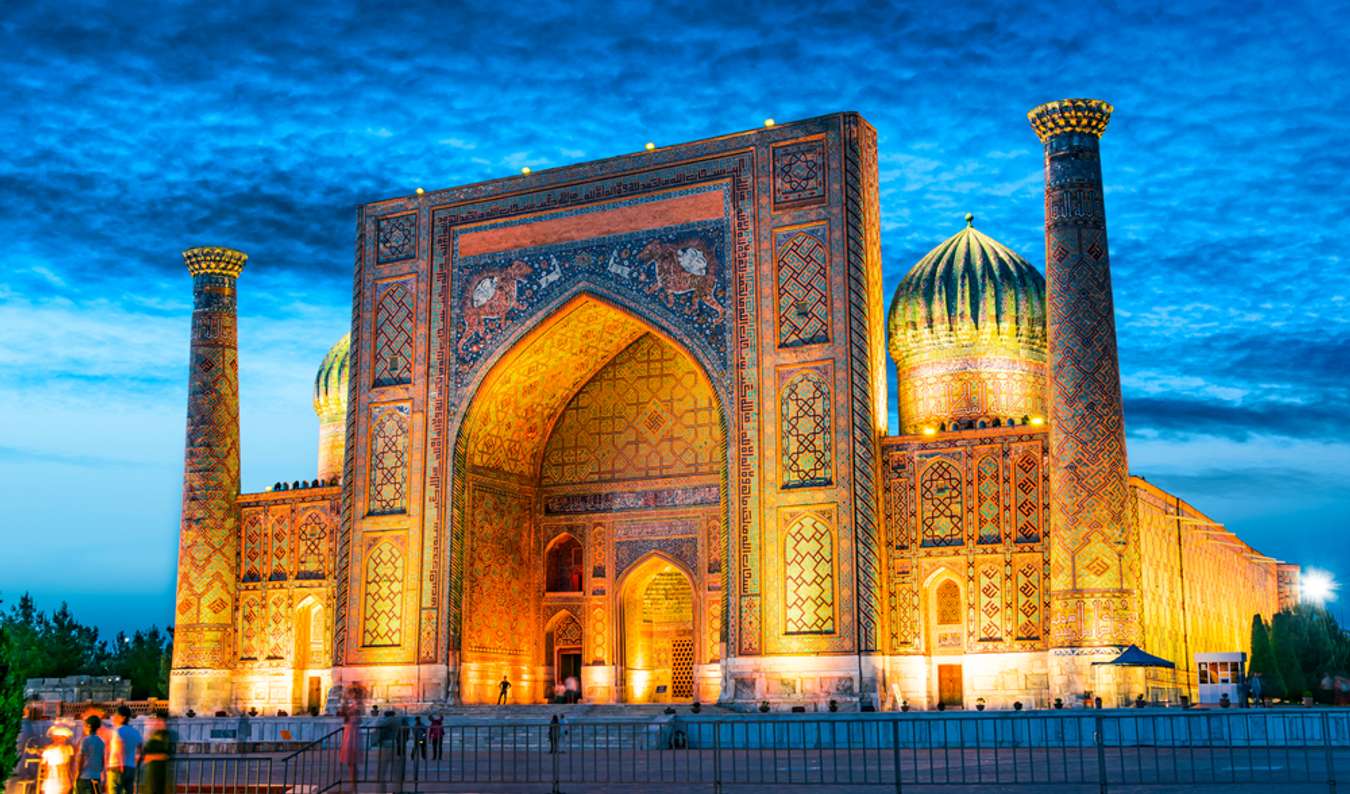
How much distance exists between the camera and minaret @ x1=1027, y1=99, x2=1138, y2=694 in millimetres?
15062

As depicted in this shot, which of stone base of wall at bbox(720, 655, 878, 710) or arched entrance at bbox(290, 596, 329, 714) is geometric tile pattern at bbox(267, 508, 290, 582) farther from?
stone base of wall at bbox(720, 655, 878, 710)

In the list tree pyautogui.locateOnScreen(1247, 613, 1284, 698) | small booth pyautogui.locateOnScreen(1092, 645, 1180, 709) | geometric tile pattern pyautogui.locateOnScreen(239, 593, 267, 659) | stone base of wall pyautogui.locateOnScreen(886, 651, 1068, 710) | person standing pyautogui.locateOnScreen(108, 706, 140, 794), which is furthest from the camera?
tree pyautogui.locateOnScreen(1247, 613, 1284, 698)

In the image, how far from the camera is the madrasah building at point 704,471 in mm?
15883

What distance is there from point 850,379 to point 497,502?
5.24m

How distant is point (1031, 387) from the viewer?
19.8 m

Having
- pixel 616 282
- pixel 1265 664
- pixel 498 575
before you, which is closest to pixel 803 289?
pixel 616 282

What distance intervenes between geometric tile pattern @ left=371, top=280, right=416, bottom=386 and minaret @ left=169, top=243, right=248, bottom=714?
2.48 meters

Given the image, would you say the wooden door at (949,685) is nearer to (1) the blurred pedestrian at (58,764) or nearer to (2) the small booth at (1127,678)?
(2) the small booth at (1127,678)

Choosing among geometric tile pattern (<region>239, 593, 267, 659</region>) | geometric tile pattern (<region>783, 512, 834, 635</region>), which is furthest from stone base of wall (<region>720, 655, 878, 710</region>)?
geometric tile pattern (<region>239, 593, 267, 659</region>)

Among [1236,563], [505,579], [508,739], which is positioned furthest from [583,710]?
[1236,563]

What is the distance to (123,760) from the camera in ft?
Result: 26.3

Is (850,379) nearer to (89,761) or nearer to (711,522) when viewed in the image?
(711,522)

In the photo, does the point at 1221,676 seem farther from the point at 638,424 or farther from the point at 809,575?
the point at 638,424

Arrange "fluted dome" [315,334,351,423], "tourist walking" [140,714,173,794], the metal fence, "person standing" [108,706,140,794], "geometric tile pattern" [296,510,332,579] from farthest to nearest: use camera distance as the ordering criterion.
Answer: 1. "fluted dome" [315,334,351,423]
2. "geometric tile pattern" [296,510,332,579]
3. the metal fence
4. "person standing" [108,706,140,794]
5. "tourist walking" [140,714,173,794]
